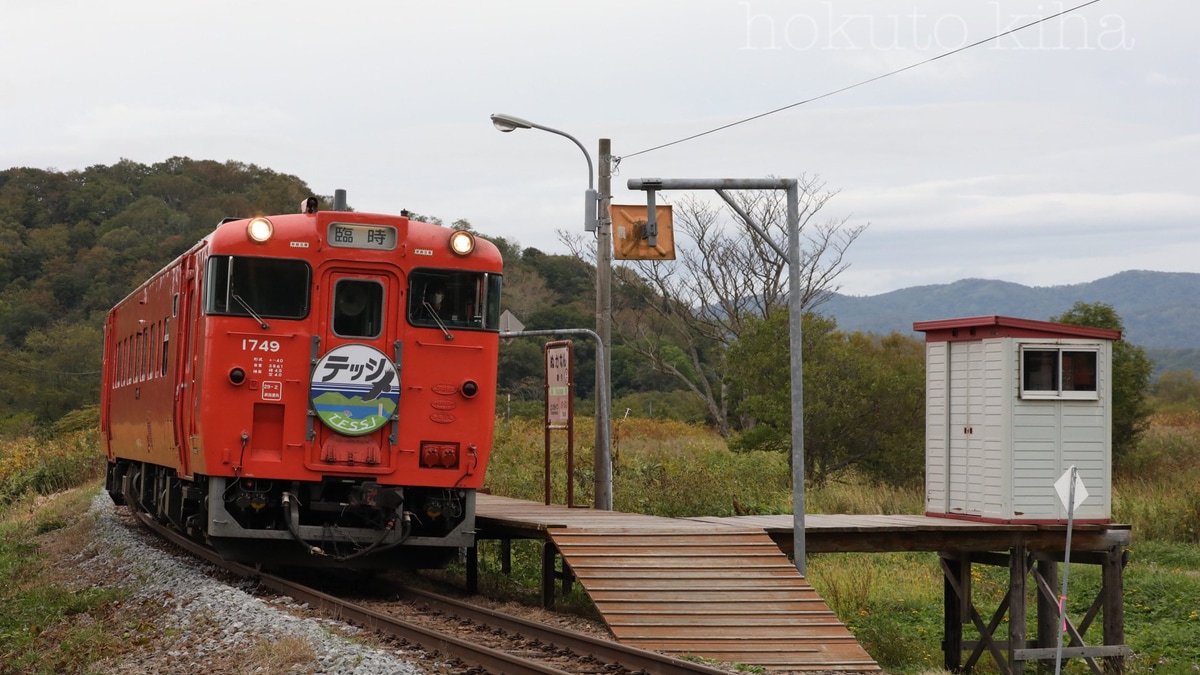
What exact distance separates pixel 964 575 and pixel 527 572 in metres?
5.10

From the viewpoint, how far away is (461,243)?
1241cm

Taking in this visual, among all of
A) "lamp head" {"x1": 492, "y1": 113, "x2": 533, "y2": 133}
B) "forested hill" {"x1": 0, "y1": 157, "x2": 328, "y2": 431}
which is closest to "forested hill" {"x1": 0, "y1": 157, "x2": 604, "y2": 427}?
"forested hill" {"x1": 0, "y1": 157, "x2": 328, "y2": 431}

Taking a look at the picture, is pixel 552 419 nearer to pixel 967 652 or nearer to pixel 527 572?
pixel 527 572

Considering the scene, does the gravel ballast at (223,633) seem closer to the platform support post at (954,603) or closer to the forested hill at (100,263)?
the platform support post at (954,603)

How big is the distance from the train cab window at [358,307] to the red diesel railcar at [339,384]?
13 millimetres

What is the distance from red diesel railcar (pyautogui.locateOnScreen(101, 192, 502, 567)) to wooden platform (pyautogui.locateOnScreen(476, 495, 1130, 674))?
1.26 m

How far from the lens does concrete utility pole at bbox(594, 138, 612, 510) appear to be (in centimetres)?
1686

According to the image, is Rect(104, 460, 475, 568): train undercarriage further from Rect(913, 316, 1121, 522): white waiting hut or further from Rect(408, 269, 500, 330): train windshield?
Rect(913, 316, 1121, 522): white waiting hut

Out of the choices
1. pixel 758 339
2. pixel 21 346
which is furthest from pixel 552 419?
pixel 21 346

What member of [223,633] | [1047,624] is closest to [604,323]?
[1047,624]

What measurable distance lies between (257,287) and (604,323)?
6061 mm

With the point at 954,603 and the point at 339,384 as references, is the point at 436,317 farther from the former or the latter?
the point at 954,603

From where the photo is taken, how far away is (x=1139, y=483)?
2844cm

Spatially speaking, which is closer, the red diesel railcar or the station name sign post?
the red diesel railcar
